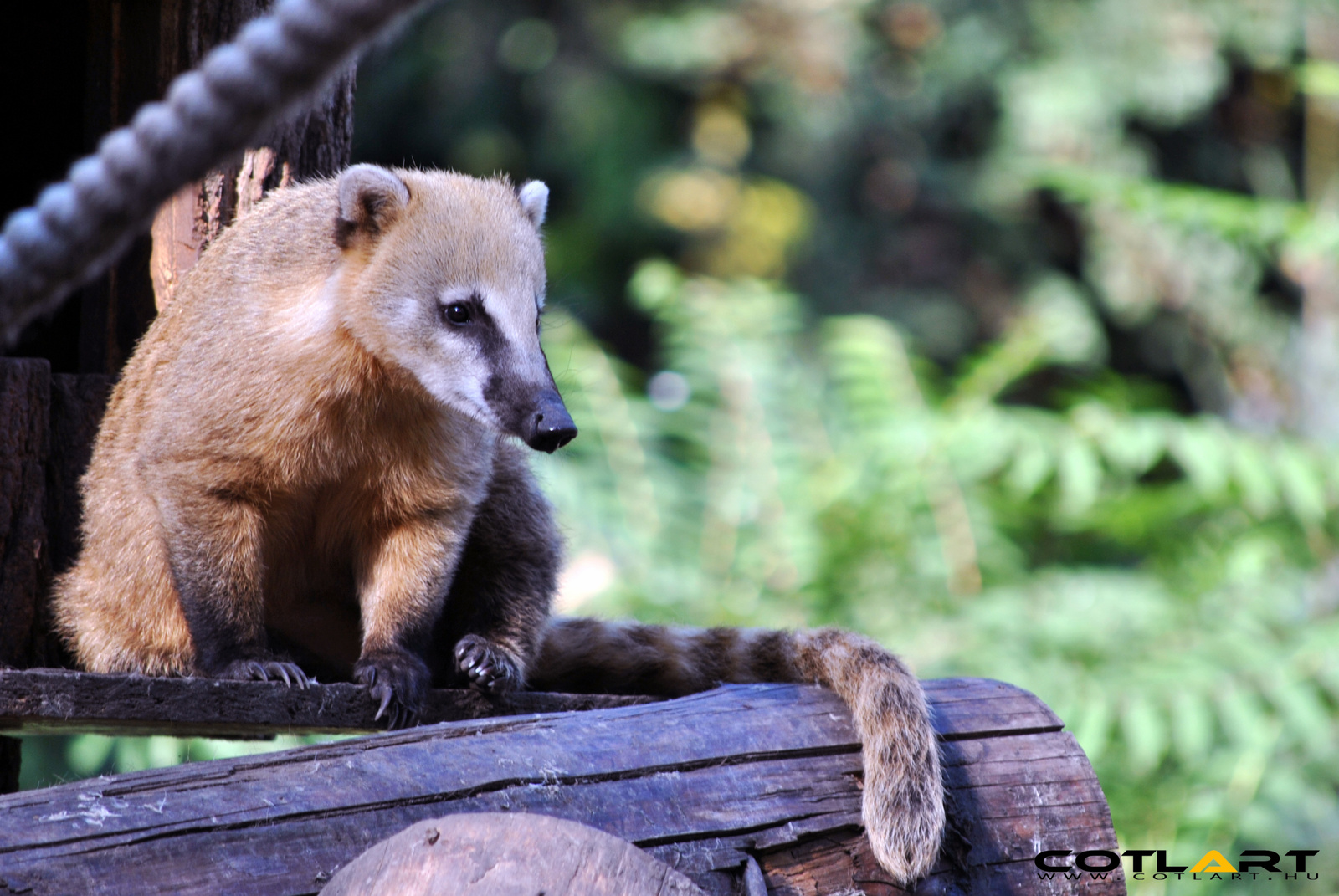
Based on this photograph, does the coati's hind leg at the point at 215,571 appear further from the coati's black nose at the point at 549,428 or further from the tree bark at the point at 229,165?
the tree bark at the point at 229,165

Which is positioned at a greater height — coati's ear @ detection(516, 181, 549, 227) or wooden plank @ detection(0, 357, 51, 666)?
coati's ear @ detection(516, 181, 549, 227)

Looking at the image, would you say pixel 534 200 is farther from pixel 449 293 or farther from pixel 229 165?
pixel 229 165

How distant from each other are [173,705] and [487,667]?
637 millimetres

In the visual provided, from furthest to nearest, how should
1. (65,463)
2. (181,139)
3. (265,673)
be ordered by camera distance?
(65,463), (265,673), (181,139)

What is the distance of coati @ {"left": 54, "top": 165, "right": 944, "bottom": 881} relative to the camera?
2465 millimetres

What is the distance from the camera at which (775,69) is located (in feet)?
30.3

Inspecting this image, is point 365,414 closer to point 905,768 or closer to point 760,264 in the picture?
point 905,768

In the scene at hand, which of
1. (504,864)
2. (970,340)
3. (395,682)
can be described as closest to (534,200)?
(395,682)

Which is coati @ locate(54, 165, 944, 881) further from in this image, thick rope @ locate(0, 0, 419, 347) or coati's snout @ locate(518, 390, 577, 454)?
thick rope @ locate(0, 0, 419, 347)

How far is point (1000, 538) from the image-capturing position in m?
5.96

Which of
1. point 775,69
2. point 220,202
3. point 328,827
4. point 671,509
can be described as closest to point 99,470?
point 220,202

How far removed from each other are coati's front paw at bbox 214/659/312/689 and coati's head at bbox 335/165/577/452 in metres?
0.60

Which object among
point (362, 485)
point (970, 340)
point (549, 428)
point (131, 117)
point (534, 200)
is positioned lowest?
point (970, 340)

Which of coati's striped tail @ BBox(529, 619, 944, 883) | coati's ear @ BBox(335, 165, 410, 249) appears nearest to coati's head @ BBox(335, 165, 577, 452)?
coati's ear @ BBox(335, 165, 410, 249)
